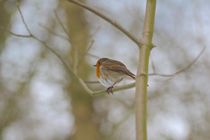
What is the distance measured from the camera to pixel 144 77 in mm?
1554

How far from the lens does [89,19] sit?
848cm

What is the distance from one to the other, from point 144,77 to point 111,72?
5.02 feet

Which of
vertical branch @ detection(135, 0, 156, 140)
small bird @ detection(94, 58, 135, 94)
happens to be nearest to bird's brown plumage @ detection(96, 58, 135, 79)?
small bird @ detection(94, 58, 135, 94)

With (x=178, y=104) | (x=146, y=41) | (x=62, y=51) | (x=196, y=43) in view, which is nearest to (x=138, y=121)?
(x=146, y=41)

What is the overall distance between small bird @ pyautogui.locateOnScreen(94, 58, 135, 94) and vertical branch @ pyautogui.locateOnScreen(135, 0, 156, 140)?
119cm

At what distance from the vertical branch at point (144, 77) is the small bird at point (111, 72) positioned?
3.90 feet

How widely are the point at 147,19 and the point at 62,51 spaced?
5.98m

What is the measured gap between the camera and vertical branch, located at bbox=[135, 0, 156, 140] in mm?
1478

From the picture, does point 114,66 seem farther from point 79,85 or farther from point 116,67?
point 79,85

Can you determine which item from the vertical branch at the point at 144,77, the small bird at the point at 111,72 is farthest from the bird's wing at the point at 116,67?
the vertical branch at the point at 144,77

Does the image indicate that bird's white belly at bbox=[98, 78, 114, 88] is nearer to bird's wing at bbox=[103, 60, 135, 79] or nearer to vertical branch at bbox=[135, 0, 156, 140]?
bird's wing at bbox=[103, 60, 135, 79]

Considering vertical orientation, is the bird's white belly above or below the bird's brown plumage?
below

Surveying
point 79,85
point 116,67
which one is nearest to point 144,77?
point 116,67

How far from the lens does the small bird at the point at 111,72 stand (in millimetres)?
2934
